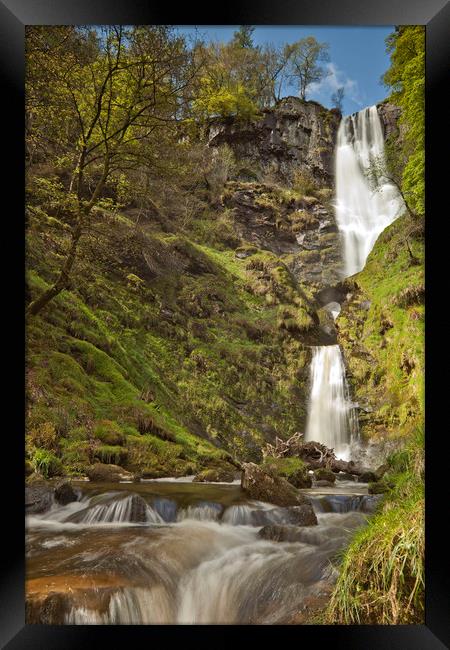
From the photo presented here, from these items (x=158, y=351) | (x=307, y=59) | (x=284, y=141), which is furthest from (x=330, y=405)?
(x=307, y=59)

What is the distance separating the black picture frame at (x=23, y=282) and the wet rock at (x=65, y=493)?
0.24 m

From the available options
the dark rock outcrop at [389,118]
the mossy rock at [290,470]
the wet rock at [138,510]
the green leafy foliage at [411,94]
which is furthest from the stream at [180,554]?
the dark rock outcrop at [389,118]

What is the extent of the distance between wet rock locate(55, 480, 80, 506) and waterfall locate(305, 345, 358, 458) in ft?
5.32

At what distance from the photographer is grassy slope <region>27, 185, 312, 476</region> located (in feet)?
8.65

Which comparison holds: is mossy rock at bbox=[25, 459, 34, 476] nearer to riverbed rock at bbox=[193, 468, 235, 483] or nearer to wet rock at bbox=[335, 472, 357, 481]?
riverbed rock at bbox=[193, 468, 235, 483]

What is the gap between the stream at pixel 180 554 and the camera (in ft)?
7.51

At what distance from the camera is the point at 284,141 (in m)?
3.02

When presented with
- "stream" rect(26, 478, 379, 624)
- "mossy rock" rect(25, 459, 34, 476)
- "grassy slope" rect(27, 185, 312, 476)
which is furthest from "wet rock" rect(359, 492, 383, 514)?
"mossy rock" rect(25, 459, 34, 476)

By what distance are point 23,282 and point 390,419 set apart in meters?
2.59

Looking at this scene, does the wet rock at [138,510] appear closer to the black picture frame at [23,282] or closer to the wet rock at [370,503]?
the black picture frame at [23,282]

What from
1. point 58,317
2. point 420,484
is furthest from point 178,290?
point 420,484

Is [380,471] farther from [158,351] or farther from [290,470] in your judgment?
[158,351]

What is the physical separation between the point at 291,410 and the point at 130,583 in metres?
1.50

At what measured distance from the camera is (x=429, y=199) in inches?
93.4
